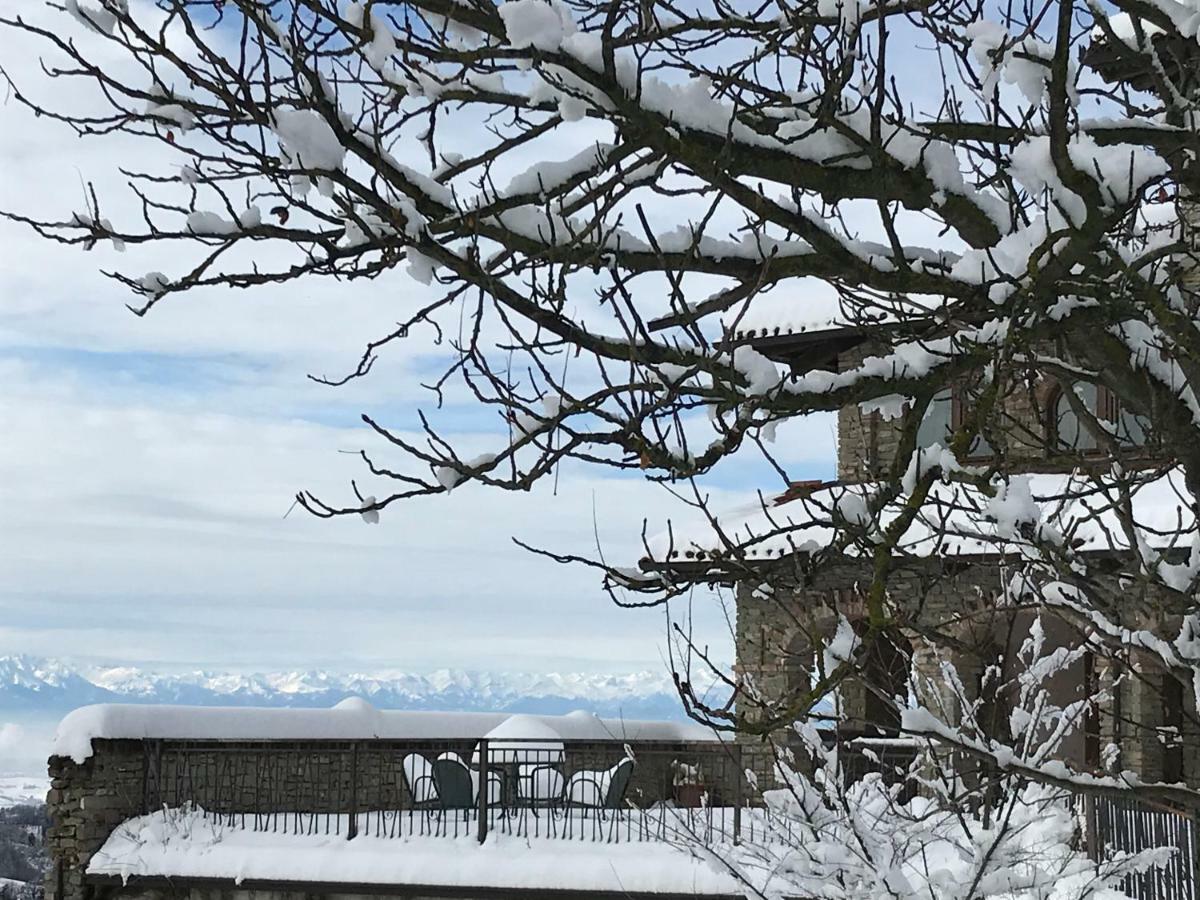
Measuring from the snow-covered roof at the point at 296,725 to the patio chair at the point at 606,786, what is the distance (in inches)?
23.1

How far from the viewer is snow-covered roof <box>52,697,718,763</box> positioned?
674 inches

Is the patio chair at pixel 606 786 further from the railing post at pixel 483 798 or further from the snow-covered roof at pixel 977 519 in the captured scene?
the snow-covered roof at pixel 977 519

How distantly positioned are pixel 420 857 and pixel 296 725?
4.09 m

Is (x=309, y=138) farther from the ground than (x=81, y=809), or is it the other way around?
(x=309, y=138)

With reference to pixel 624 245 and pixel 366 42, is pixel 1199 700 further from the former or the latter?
pixel 366 42

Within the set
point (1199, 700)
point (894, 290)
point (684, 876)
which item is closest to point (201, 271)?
point (894, 290)

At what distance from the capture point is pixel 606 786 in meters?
16.7

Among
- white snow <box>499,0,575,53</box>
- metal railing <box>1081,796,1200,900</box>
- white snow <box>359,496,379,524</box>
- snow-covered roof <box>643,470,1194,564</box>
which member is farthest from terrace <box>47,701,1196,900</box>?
white snow <box>499,0,575,53</box>

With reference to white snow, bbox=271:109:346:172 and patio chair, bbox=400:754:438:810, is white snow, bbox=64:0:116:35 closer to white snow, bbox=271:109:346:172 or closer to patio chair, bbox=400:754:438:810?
white snow, bbox=271:109:346:172

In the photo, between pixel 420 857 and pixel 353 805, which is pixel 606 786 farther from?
pixel 353 805

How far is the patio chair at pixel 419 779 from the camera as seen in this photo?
1673 centimetres

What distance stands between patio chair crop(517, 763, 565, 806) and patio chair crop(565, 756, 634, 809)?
16 centimetres

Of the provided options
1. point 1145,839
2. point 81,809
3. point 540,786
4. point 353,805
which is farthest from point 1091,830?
point 81,809

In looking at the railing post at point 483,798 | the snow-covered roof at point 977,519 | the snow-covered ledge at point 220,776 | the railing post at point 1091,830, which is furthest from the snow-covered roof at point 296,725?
the railing post at point 1091,830
